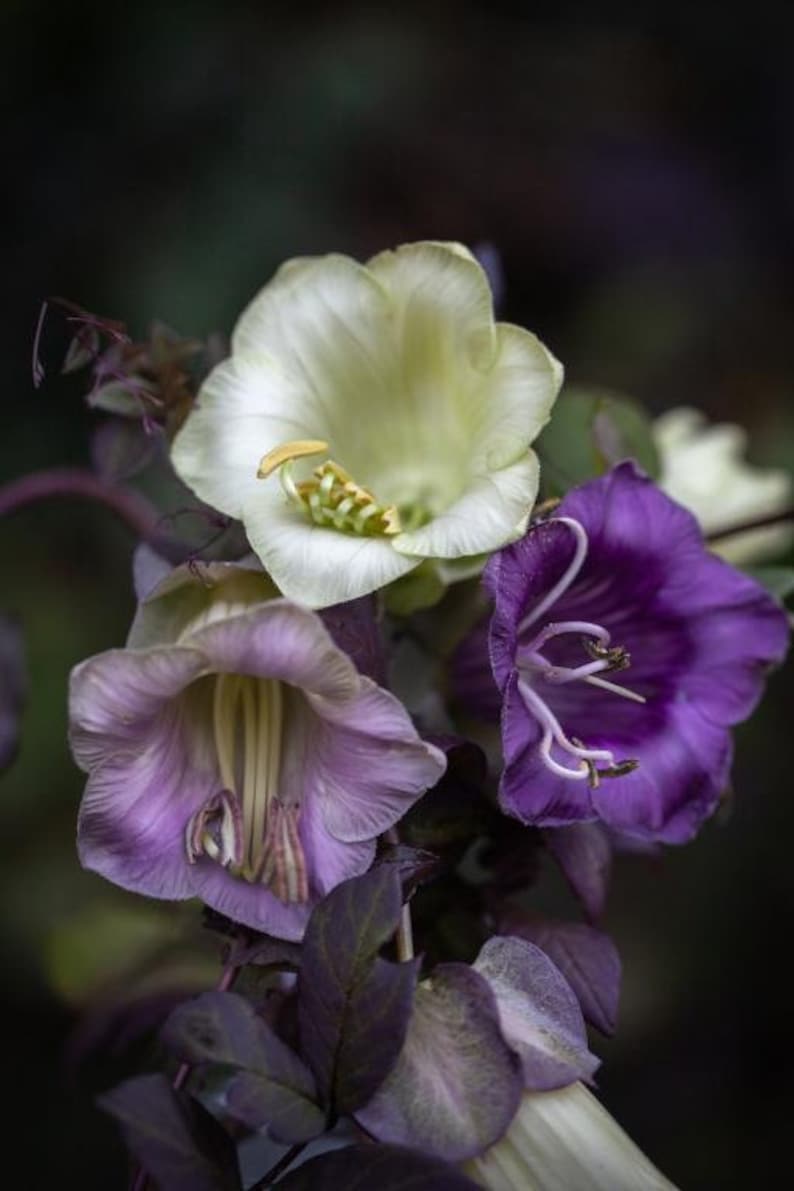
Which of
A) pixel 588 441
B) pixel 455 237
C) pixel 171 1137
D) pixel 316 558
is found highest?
pixel 455 237

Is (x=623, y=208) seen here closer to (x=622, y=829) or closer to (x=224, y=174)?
(x=224, y=174)

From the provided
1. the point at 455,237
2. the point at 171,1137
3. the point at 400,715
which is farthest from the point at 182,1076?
the point at 455,237

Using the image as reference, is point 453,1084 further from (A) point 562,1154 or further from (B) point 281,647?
(B) point 281,647

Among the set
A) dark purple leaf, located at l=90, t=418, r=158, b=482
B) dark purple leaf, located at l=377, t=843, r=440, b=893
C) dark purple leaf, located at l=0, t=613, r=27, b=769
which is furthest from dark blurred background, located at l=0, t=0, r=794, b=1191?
dark purple leaf, located at l=377, t=843, r=440, b=893

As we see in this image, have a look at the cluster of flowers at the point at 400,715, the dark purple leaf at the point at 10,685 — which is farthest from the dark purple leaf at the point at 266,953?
the dark purple leaf at the point at 10,685

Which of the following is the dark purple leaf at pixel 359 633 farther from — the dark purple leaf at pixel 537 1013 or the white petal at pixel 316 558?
the dark purple leaf at pixel 537 1013

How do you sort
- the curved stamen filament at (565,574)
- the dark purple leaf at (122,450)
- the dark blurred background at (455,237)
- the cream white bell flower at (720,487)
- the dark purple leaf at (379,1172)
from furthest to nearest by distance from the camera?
the dark blurred background at (455,237) → the cream white bell flower at (720,487) → the dark purple leaf at (122,450) → the curved stamen filament at (565,574) → the dark purple leaf at (379,1172)

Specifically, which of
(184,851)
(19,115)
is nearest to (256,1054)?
(184,851)
